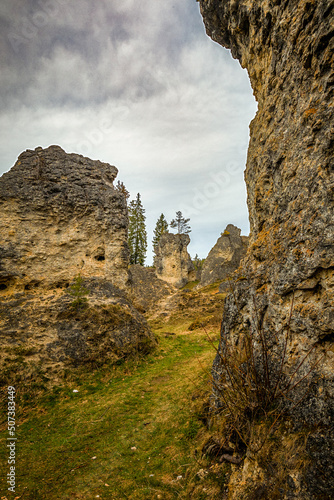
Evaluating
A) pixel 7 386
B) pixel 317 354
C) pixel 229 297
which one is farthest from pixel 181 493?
pixel 7 386

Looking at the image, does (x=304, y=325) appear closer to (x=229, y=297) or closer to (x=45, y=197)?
(x=229, y=297)

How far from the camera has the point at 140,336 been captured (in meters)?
11.3

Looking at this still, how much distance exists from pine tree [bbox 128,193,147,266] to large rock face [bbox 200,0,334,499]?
118ft

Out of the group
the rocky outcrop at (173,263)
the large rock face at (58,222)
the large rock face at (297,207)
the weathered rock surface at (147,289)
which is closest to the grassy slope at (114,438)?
the large rock face at (297,207)

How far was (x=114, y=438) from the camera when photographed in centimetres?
568

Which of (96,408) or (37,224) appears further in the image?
(37,224)

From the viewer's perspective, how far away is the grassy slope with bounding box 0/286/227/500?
13.5 feet

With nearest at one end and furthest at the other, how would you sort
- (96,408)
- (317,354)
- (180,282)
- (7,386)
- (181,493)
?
1. (317,354)
2. (181,493)
3. (96,408)
4. (7,386)
5. (180,282)

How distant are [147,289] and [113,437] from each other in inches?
881

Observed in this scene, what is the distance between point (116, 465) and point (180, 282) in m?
37.4

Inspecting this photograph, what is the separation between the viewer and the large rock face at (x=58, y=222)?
10.3 m

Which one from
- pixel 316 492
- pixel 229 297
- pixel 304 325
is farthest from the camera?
pixel 229 297

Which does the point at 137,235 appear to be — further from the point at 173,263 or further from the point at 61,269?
the point at 61,269

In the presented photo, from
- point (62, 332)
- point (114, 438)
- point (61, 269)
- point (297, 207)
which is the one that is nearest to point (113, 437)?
point (114, 438)
